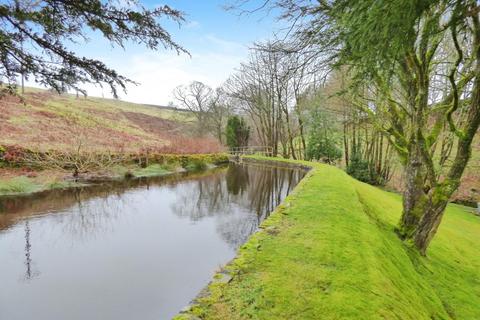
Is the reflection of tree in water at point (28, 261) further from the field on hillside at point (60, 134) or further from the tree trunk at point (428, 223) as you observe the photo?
the tree trunk at point (428, 223)

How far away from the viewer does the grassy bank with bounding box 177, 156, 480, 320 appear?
2484mm

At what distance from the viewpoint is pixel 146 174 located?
15.7 metres

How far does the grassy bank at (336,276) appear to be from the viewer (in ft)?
8.15

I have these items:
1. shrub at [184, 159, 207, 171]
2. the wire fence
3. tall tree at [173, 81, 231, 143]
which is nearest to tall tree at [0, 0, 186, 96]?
shrub at [184, 159, 207, 171]

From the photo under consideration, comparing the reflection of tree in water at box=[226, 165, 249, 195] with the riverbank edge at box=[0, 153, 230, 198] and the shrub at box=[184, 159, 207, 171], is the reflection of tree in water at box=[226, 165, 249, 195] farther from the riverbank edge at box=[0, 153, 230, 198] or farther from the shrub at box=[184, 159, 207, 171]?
the riverbank edge at box=[0, 153, 230, 198]

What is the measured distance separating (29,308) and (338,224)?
4.85 metres

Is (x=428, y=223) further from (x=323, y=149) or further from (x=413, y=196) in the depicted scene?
(x=323, y=149)

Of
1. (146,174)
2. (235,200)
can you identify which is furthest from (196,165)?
(235,200)

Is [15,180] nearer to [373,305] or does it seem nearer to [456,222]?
[373,305]

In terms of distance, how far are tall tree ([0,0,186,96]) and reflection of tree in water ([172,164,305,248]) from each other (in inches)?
176

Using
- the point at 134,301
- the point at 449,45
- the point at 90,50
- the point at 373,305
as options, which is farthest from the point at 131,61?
the point at 449,45

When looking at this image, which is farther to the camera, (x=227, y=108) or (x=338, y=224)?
(x=227, y=108)

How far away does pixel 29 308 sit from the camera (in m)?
3.71

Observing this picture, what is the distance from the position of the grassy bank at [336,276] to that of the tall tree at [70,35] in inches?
114
